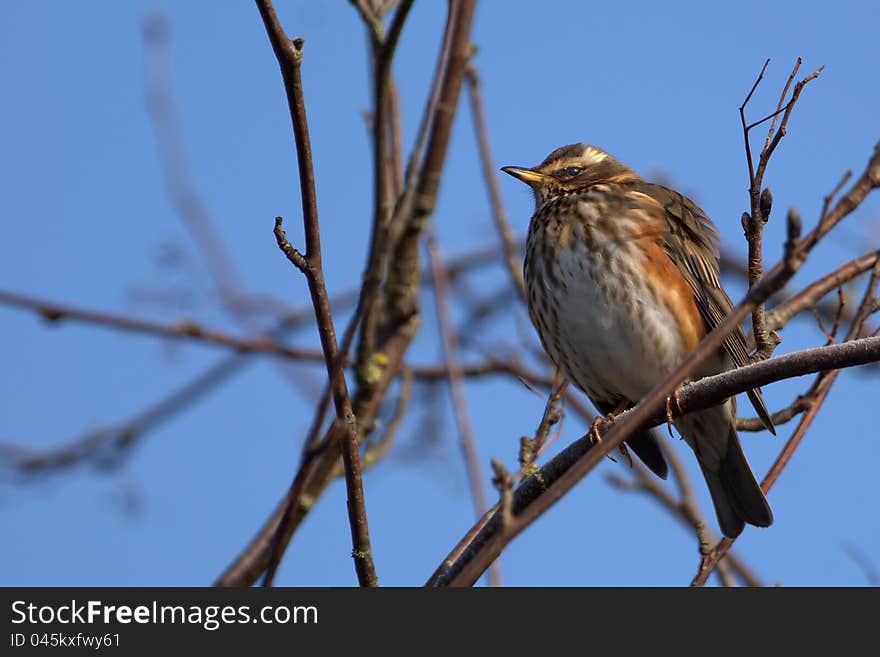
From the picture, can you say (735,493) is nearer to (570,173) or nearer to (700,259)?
(700,259)

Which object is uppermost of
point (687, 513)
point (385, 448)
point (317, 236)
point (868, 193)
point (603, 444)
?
point (385, 448)

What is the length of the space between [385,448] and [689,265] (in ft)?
6.33

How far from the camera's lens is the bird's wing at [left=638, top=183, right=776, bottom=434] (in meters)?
5.74

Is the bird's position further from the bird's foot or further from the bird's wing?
the bird's foot

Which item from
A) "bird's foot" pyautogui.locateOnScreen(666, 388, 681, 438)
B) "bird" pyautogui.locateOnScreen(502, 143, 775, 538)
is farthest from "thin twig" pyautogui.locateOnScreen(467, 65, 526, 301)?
"bird's foot" pyautogui.locateOnScreen(666, 388, 681, 438)

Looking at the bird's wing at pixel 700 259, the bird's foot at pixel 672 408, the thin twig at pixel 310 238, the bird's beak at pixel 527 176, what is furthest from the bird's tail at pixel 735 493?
the thin twig at pixel 310 238

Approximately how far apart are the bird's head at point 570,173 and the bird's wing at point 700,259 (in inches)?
16.8

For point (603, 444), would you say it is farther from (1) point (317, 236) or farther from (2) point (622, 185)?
(2) point (622, 185)

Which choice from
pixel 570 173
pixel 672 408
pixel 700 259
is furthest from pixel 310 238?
pixel 570 173

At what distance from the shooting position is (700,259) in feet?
20.1

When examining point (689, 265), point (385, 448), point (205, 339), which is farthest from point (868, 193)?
point (205, 339)

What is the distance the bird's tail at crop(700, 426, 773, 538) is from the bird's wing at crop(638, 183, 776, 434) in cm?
60

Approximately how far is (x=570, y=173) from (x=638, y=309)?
1353mm
